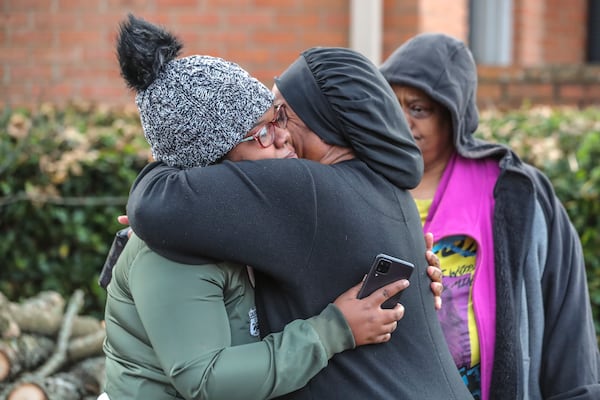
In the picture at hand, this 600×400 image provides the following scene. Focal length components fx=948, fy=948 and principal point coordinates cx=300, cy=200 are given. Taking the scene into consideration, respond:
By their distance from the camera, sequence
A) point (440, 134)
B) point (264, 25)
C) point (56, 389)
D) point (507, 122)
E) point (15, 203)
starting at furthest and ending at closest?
point (264, 25) → point (507, 122) → point (15, 203) → point (56, 389) → point (440, 134)

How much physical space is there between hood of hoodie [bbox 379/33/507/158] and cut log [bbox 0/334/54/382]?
203 cm

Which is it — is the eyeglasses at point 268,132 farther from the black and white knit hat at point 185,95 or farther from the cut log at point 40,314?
the cut log at point 40,314

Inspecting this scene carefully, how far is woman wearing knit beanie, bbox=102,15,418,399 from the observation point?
6.49 ft

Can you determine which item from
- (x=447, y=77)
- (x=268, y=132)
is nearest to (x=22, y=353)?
(x=447, y=77)

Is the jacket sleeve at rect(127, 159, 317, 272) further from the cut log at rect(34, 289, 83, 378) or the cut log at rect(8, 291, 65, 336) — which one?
the cut log at rect(8, 291, 65, 336)

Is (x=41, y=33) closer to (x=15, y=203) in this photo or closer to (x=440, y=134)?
(x=15, y=203)

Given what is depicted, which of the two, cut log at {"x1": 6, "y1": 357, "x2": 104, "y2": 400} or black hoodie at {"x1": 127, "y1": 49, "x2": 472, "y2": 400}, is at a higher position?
black hoodie at {"x1": 127, "y1": 49, "x2": 472, "y2": 400}

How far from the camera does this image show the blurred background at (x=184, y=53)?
181 inches

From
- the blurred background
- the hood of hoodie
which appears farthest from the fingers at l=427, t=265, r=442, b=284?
the blurred background

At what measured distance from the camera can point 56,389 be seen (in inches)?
155

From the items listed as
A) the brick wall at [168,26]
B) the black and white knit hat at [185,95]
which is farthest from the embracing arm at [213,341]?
the brick wall at [168,26]

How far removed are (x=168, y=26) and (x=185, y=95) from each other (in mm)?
4601

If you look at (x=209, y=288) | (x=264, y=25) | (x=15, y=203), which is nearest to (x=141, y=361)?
(x=209, y=288)

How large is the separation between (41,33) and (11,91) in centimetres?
48
